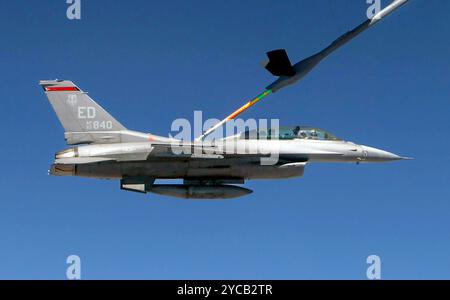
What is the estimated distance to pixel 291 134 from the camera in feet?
116

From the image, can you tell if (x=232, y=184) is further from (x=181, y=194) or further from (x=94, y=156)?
(x=94, y=156)

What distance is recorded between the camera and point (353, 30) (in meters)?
33.8

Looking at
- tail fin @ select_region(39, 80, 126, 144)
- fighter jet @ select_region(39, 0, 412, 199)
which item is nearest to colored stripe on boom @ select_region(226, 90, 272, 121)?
fighter jet @ select_region(39, 0, 412, 199)

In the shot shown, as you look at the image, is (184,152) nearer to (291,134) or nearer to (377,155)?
(291,134)

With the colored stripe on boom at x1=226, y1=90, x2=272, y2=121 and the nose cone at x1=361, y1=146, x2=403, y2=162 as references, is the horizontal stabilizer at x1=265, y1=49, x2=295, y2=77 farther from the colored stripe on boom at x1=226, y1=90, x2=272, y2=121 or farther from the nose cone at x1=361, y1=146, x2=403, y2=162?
the nose cone at x1=361, y1=146, x2=403, y2=162

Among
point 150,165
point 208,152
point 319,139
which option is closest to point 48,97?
point 150,165

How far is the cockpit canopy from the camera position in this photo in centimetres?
3466

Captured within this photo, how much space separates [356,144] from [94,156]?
505 inches

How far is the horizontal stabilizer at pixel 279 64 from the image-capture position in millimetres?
32562

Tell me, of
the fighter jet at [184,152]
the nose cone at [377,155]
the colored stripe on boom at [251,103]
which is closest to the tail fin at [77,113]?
the fighter jet at [184,152]

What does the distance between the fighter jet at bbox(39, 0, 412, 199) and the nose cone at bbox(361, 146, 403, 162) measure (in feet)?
0.91

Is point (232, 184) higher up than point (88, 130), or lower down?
lower down

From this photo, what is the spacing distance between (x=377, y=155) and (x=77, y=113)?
1475 cm

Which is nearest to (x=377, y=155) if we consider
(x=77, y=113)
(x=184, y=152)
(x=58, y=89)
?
(x=184, y=152)
